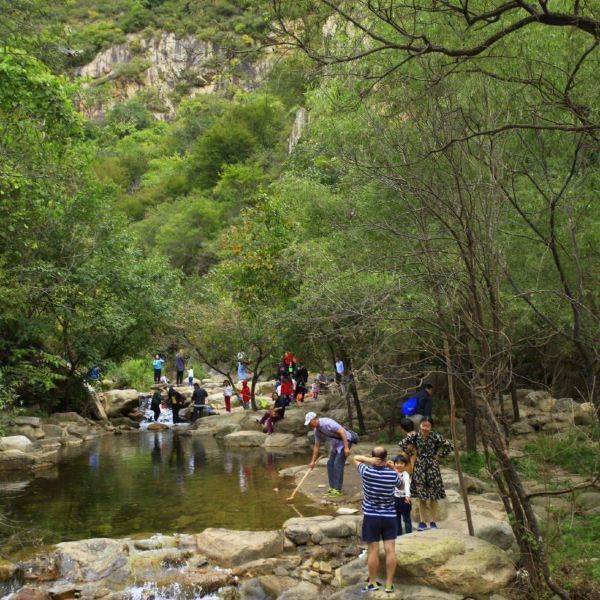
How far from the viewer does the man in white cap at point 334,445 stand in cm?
1234

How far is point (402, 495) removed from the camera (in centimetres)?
931

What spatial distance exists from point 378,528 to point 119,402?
21.3 metres

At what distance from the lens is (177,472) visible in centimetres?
1678

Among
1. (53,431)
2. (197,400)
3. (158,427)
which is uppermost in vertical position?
(197,400)

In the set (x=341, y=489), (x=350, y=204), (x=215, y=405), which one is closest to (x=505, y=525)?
(x=341, y=489)

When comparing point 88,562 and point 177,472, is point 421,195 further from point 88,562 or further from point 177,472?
point 177,472

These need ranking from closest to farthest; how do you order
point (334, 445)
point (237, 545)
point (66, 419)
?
1. point (237, 545)
2. point (334, 445)
3. point (66, 419)

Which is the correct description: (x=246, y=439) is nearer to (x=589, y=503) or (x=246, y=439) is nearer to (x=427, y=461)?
(x=589, y=503)

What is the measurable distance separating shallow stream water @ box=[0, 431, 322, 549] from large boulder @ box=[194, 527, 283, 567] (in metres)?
1.19

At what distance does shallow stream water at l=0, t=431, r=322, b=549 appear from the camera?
39.2ft

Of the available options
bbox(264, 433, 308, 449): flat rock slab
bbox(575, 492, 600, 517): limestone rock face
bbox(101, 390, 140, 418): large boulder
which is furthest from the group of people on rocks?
bbox(101, 390, 140, 418): large boulder

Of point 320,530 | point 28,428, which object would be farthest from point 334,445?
point 28,428

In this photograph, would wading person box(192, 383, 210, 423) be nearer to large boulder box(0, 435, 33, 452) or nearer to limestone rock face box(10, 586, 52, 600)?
large boulder box(0, 435, 33, 452)

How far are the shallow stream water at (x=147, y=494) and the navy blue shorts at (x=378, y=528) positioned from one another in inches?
160
